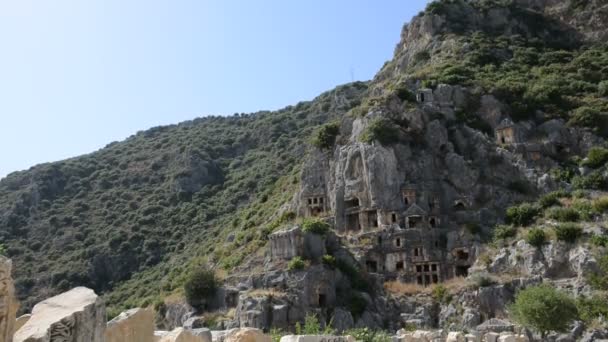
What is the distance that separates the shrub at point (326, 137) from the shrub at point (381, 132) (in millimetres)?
5645

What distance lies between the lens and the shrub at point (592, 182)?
5191 cm

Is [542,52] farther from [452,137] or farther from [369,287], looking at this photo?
[369,287]

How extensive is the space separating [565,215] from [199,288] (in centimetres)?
3103

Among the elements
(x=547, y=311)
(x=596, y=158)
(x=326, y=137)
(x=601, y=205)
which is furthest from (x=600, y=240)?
(x=326, y=137)

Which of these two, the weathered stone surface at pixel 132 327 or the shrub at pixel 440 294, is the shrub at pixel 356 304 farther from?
the weathered stone surface at pixel 132 327

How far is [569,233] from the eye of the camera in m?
45.3

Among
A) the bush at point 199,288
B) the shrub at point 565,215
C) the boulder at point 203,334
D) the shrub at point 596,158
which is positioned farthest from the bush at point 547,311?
the boulder at point 203,334

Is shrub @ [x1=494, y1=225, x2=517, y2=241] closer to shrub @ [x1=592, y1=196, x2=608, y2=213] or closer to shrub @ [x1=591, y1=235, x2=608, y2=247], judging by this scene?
shrub @ [x1=592, y1=196, x2=608, y2=213]

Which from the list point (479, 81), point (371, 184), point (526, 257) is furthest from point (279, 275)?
point (479, 81)

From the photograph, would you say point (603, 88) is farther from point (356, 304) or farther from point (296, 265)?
point (296, 265)

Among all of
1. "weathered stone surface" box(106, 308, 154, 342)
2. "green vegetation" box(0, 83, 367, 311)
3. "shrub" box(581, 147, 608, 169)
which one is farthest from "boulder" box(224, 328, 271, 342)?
"shrub" box(581, 147, 608, 169)

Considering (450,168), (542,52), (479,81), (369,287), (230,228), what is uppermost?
(542,52)

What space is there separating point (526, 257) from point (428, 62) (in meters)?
42.5

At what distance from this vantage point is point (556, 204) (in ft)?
168
